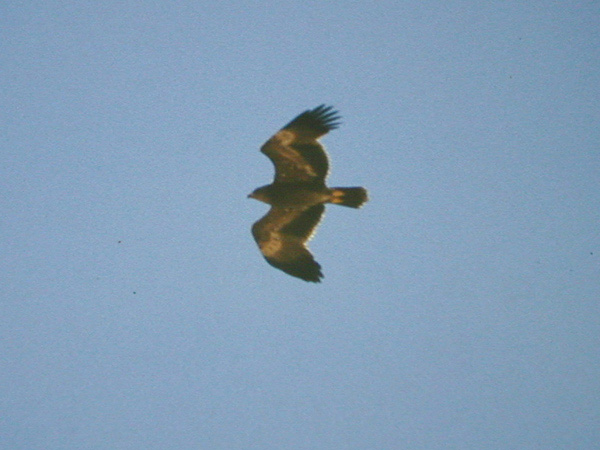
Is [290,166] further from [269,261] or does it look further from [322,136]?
[269,261]

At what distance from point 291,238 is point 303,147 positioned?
4.60 feet

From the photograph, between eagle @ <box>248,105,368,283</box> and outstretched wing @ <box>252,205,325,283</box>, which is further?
outstretched wing @ <box>252,205,325,283</box>

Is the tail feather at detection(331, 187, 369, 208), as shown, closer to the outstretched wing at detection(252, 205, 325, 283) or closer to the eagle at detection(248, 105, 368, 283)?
the eagle at detection(248, 105, 368, 283)

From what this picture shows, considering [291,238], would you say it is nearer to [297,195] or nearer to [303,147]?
[297,195]

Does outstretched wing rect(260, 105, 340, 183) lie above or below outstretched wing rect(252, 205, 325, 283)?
above

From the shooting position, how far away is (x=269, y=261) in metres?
9.02

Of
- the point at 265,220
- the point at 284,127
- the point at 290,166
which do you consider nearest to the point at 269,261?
the point at 265,220

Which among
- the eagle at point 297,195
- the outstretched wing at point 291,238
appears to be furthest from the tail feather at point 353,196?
the outstretched wing at point 291,238

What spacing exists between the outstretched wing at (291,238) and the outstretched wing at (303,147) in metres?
0.57

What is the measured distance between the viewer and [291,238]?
8.92 meters

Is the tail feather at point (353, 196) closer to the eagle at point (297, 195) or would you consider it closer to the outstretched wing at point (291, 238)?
the eagle at point (297, 195)

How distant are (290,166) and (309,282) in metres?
1.66

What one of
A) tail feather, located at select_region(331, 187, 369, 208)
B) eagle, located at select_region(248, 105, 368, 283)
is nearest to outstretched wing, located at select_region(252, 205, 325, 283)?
eagle, located at select_region(248, 105, 368, 283)

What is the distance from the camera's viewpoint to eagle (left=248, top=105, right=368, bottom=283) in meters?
8.24
